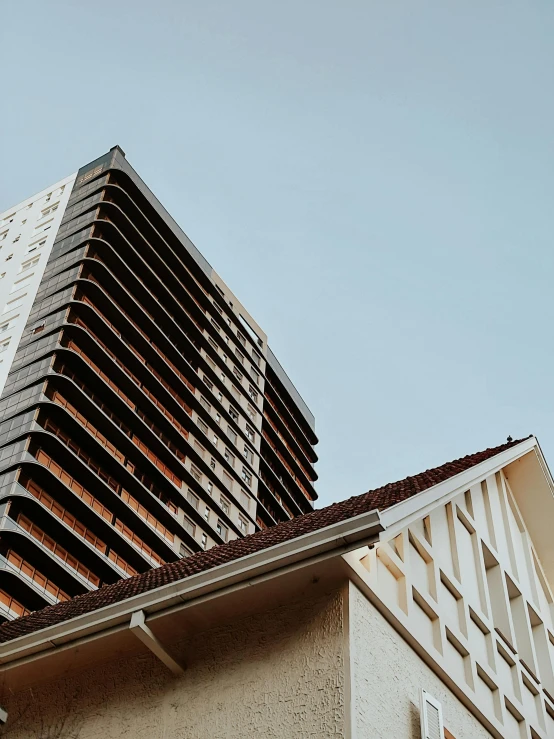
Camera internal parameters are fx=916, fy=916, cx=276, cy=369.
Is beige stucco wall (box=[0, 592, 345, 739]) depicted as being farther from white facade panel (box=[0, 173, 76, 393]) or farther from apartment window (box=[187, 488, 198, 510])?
apartment window (box=[187, 488, 198, 510])

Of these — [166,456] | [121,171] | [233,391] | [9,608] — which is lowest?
[9,608]

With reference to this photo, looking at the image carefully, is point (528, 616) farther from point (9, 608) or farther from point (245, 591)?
point (9, 608)

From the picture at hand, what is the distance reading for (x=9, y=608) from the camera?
44.4m

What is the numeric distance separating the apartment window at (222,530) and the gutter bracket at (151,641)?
183 feet

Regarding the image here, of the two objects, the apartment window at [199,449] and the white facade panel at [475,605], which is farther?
the apartment window at [199,449]

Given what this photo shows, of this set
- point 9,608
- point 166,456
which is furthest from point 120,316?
point 9,608

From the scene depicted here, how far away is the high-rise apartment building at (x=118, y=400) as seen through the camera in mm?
49906

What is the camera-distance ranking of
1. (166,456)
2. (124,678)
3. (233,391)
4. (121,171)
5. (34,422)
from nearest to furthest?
(124,678) < (34,422) < (166,456) < (121,171) < (233,391)

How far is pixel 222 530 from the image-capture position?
6644 centimetres

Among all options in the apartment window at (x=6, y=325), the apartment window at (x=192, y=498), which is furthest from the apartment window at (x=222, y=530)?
the apartment window at (x=6, y=325)

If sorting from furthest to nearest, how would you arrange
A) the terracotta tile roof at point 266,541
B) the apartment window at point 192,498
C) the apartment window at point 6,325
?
the apartment window at point 192,498 → the apartment window at point 6,325 → the terracotta tile roof at point 266,541

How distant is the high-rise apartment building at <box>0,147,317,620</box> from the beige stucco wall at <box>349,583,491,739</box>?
37.6m

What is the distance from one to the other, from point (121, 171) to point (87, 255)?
980 centimetres

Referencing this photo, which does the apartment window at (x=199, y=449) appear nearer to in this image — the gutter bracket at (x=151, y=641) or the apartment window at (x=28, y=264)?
the apartment window at (x=28, y=264)
